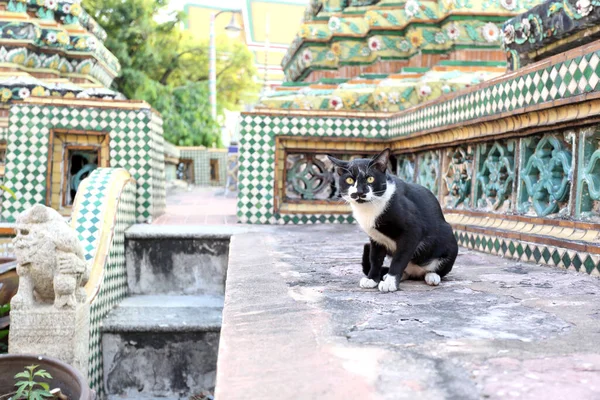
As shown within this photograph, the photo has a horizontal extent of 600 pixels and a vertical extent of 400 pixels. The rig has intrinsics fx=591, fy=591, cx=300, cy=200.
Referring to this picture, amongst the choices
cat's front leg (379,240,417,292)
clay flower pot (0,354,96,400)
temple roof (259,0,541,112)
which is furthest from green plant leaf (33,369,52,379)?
temple roof (259,0,541,112)

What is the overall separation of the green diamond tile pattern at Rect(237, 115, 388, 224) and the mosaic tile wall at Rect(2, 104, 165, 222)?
949 millimetres

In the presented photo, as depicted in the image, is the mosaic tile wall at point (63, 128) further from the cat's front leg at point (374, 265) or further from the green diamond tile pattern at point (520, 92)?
the cat's front leg at point (374, 265)

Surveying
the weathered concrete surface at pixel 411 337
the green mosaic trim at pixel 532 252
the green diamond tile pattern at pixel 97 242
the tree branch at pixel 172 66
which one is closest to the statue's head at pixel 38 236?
the green diamond tile pattern at pixel 97 242

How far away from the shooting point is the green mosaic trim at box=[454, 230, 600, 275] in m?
2.97

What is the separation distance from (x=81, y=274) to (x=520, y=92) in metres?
2.94

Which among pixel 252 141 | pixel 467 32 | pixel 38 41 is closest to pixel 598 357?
pixel 252 141

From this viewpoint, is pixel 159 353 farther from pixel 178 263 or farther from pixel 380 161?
pixel 380 161

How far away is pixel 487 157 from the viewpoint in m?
4.20

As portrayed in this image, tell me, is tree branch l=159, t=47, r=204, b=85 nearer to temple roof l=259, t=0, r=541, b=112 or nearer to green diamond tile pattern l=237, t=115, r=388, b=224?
temple roof l=259, t=0, r=541, b=112

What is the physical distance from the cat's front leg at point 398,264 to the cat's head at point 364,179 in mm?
250

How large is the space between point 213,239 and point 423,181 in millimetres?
1980

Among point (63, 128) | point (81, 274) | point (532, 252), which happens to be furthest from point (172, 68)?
point (532, 252)

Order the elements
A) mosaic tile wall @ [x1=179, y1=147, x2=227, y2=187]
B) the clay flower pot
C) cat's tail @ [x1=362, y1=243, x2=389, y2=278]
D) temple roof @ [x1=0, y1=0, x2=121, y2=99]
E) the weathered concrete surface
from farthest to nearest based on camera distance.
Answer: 1. mosaic tile wall @ [x1=179, y1=147, x2=227, y2=187]
2. temple roof @ [x1=0, y1=0, x2=121, y2=99]
3. the clay flower pot
4. cat's tail @ [x1=362, y1=243, x2=389, y2=278]
5. the weathered concrete surface

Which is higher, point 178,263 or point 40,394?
point 178,263
